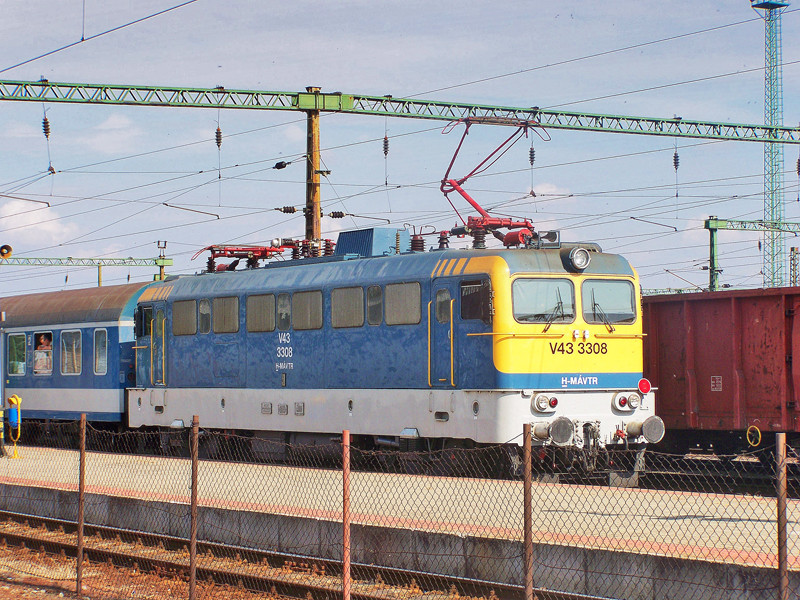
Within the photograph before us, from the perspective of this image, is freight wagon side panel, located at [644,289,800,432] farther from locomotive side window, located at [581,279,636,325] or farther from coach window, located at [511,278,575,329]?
coach window, located at [511,278,575,329]

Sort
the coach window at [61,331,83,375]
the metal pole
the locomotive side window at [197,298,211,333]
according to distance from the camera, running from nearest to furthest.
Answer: the locomotive side window at [197,298,211,333] → the metal pole → the coach window at [61,331,83,375]

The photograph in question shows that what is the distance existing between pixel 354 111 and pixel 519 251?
1183 centimetres

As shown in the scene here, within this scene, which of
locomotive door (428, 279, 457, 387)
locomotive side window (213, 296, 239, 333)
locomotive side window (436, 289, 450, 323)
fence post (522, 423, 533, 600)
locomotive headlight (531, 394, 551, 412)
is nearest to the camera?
fence post (522, 423, 533, 600)

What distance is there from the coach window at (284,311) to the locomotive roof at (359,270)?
199mm

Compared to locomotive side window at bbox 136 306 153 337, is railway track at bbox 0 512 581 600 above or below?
below

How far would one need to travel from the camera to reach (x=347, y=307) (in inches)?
746

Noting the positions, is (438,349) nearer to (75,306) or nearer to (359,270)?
(359,270)

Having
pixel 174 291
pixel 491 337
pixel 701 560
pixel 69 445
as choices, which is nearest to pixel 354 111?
pixel 174 291

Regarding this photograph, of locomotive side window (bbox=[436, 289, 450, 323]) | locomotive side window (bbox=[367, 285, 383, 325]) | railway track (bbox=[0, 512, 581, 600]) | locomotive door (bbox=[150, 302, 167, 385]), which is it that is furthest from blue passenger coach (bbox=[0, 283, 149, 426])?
locomotive side window (bbox=[436, 289, 450, 323])

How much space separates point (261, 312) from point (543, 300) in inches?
241

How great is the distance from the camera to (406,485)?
1495 centimetres

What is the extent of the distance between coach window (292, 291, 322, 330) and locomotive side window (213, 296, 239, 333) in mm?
1824

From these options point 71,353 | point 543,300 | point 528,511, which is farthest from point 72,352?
point 528,511

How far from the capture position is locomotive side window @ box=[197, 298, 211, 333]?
2212 cm
